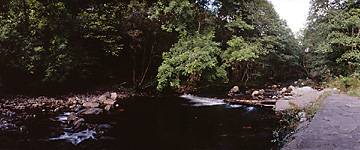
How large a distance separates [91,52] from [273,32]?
12.6 m

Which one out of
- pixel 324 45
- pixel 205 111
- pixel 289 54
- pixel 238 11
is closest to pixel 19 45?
pixel 205 111

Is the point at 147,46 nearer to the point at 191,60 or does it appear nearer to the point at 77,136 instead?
the point at 191,60

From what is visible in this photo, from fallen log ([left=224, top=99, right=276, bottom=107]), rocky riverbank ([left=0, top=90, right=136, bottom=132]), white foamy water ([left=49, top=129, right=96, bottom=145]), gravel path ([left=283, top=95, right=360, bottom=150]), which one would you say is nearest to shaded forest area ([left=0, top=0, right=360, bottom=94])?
rocky riverbank ([left=0, top=90, right=136, bottom=132])

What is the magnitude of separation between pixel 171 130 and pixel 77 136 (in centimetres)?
218

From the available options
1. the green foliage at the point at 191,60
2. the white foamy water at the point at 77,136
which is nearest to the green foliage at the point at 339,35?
the green foliage at the point at 191,60

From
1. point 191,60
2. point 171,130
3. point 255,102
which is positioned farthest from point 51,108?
point 255,102

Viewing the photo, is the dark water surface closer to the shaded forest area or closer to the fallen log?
the fallen log

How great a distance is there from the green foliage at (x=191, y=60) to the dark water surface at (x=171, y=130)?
7.20 ft

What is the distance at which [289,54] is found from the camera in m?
30.9

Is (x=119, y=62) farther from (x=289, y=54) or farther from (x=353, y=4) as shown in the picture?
(x=289, y=54)

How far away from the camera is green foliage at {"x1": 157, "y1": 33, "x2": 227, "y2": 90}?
45.9 feet

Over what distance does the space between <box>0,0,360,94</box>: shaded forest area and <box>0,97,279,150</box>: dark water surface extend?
2912mm

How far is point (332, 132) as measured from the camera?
17.5 ft

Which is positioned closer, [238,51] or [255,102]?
[255,102]
